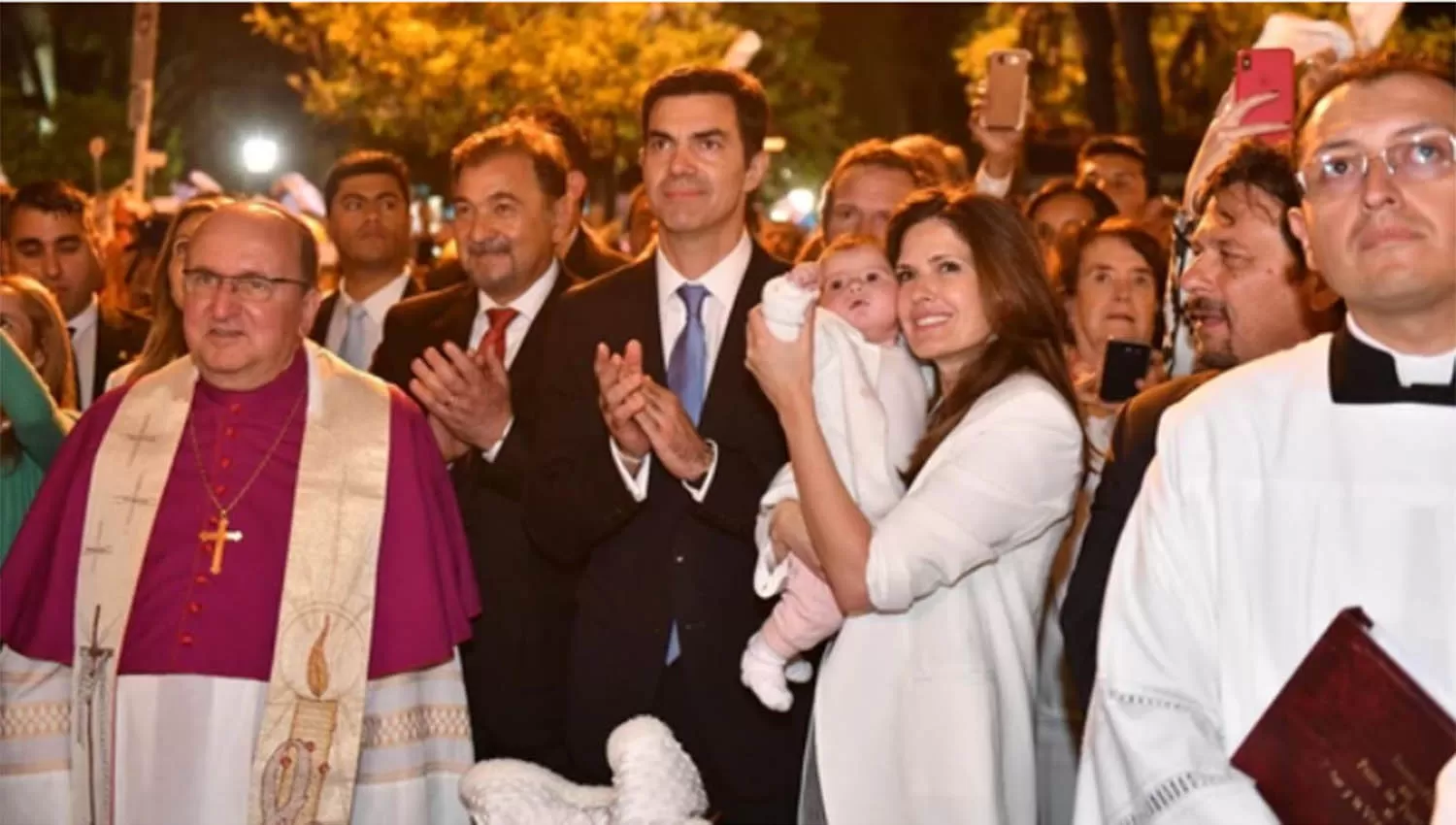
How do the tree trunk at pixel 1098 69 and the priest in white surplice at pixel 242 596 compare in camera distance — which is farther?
the tree trunk at pixel 1098 69

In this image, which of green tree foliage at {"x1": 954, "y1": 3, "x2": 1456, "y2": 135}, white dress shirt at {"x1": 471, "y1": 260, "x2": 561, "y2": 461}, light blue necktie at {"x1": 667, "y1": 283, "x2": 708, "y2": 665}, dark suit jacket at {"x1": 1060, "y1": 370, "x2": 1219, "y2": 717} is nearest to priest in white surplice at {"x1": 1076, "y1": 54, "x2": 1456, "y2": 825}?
dark suit jacket at {"x1": 1060, "y1": 370, "x2": 1219, "y2": 717}

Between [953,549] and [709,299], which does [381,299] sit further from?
[953,549]

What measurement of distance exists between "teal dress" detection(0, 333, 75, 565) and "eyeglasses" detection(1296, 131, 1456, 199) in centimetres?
425

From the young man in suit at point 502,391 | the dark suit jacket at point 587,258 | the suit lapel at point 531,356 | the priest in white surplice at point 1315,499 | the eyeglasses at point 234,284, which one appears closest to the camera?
the priest in white surplice at point 1315,499

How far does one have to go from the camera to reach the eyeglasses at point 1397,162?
353 centimetres

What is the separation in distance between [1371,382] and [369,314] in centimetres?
601

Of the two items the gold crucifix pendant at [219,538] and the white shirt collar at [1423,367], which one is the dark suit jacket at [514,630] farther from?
the white shirt collar at [1423,367]

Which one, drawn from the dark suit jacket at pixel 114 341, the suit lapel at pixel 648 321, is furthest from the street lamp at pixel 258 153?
the suit lapel at pixel 648 321

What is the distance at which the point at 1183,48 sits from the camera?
2948 centimetres

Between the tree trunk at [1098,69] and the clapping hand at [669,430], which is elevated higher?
the tree trunk at [1098,69]

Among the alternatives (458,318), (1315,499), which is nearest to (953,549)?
(1315,499)

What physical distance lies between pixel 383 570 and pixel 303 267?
87cm

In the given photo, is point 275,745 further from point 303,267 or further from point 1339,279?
point 1339,279

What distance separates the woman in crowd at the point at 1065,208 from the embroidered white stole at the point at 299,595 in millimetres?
3455
